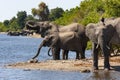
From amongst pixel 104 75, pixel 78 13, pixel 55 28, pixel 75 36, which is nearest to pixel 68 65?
pixel 75 36

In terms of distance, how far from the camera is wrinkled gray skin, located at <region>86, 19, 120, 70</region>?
26438mm

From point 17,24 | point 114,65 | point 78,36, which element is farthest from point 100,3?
point 17,24

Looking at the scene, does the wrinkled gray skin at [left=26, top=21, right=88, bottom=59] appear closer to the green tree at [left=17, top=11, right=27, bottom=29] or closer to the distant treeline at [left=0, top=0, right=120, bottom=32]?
the distant treeline at [left=0, top=0, right=120, bottom=32]

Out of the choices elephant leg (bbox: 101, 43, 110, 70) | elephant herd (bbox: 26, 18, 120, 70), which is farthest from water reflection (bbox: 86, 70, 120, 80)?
elephant herd (bbox: 26, 18, 120, 70)

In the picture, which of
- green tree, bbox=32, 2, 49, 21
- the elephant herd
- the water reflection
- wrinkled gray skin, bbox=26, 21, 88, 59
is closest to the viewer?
the water reflection

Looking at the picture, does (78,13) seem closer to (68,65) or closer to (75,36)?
(75,36)

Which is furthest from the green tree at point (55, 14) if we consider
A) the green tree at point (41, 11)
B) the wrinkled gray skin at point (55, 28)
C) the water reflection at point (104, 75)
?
the water reflection at point (104, 75)

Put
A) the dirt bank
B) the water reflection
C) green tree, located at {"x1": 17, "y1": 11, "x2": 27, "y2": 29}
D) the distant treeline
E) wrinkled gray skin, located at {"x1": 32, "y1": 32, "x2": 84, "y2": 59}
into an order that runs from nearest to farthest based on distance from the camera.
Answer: the water reflection < the dirt bank < wrinkled gray skin, located at {"x1": 32, "y1": 32, "x2": 84, "y2": 59} < the distant treeline < green tree, located at {"x1": 17, "y1": 11, "x2": 27, "y2": 29}

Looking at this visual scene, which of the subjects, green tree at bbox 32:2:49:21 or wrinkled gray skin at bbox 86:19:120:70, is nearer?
wrinkled gray skin at bbox 86:19:120:70

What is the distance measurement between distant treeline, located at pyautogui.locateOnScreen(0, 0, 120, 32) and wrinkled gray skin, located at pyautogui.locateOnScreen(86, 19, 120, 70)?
7.77 meters

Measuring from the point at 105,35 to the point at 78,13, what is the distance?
53.7 m

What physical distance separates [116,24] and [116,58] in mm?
4719

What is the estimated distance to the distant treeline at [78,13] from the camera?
35.5 meters

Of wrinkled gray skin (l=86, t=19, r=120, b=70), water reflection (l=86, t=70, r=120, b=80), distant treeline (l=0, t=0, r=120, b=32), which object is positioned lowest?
water reflection (l=86, t=70, r=120, b=80)
